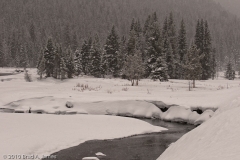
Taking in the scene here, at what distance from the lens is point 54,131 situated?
14430 millimetres

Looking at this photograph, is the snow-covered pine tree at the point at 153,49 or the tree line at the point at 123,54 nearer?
the snow-covered pine tree at the point at 153,49

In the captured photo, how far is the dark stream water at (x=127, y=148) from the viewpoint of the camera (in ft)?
38.3

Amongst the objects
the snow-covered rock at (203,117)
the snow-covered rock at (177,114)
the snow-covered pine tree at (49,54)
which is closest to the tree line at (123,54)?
the snow-covered pine tree at (49,54)

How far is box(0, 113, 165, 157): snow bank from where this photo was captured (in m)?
11.7

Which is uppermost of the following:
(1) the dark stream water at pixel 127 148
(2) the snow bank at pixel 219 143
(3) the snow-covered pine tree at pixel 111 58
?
(3) the snow-covered pine tree at pixel 111 58

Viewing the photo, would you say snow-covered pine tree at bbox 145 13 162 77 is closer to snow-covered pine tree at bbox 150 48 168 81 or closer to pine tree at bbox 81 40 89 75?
snow-covered pine tree at bbox 150 48 168 81

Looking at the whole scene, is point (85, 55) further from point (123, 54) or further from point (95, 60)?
point (123, 54)

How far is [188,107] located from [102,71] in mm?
39227

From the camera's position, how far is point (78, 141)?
45.0 ft

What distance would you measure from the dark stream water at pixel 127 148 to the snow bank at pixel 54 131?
2.09ft

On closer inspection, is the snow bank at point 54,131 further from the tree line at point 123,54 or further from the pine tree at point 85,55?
the pine tree at point 85,55

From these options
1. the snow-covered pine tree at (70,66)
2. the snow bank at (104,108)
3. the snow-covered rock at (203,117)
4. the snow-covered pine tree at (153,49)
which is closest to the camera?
the snow-covered rock at (203,117)

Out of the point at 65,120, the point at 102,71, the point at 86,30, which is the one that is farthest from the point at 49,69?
the point at 86,30

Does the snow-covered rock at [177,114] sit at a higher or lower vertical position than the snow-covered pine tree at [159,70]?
lower
